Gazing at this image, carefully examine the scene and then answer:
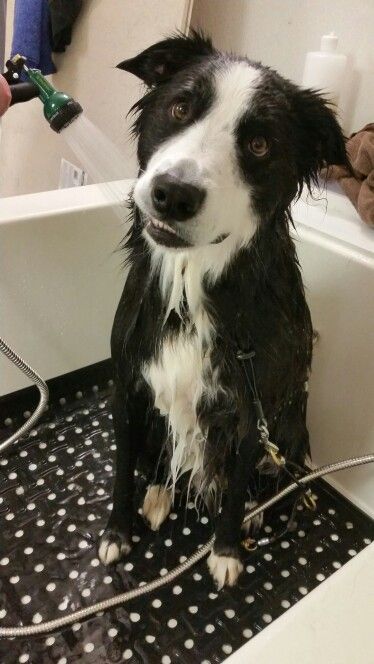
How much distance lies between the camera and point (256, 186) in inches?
33.4

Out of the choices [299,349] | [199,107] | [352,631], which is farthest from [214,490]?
[199,107]

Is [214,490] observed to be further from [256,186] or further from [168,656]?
[256,186]

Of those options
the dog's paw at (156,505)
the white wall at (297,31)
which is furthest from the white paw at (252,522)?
the white wall at (297,31)

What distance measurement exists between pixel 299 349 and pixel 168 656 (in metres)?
0.63

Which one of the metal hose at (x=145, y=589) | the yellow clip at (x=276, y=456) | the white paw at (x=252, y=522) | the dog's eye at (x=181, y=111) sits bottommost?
the white paw at (x=252, y=522)

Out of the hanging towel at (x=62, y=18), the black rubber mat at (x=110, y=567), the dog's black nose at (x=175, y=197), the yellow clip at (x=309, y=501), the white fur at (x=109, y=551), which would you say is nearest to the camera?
the dog's black nose at (x=175, y=197)

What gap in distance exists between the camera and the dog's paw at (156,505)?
126 cm

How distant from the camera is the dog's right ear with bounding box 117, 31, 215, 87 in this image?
918 millimetres

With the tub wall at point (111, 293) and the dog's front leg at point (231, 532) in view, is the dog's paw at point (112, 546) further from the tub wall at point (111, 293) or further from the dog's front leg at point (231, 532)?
the tub wall at point (111, 293)

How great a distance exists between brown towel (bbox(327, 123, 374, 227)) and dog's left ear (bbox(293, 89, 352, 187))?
0.95 ft

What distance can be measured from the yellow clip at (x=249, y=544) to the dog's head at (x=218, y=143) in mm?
718

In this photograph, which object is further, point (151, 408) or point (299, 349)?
point (151, 408)

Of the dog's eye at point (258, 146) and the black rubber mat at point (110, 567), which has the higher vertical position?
the dog's eye at point (258, 146)

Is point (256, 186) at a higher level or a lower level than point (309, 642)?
higher
